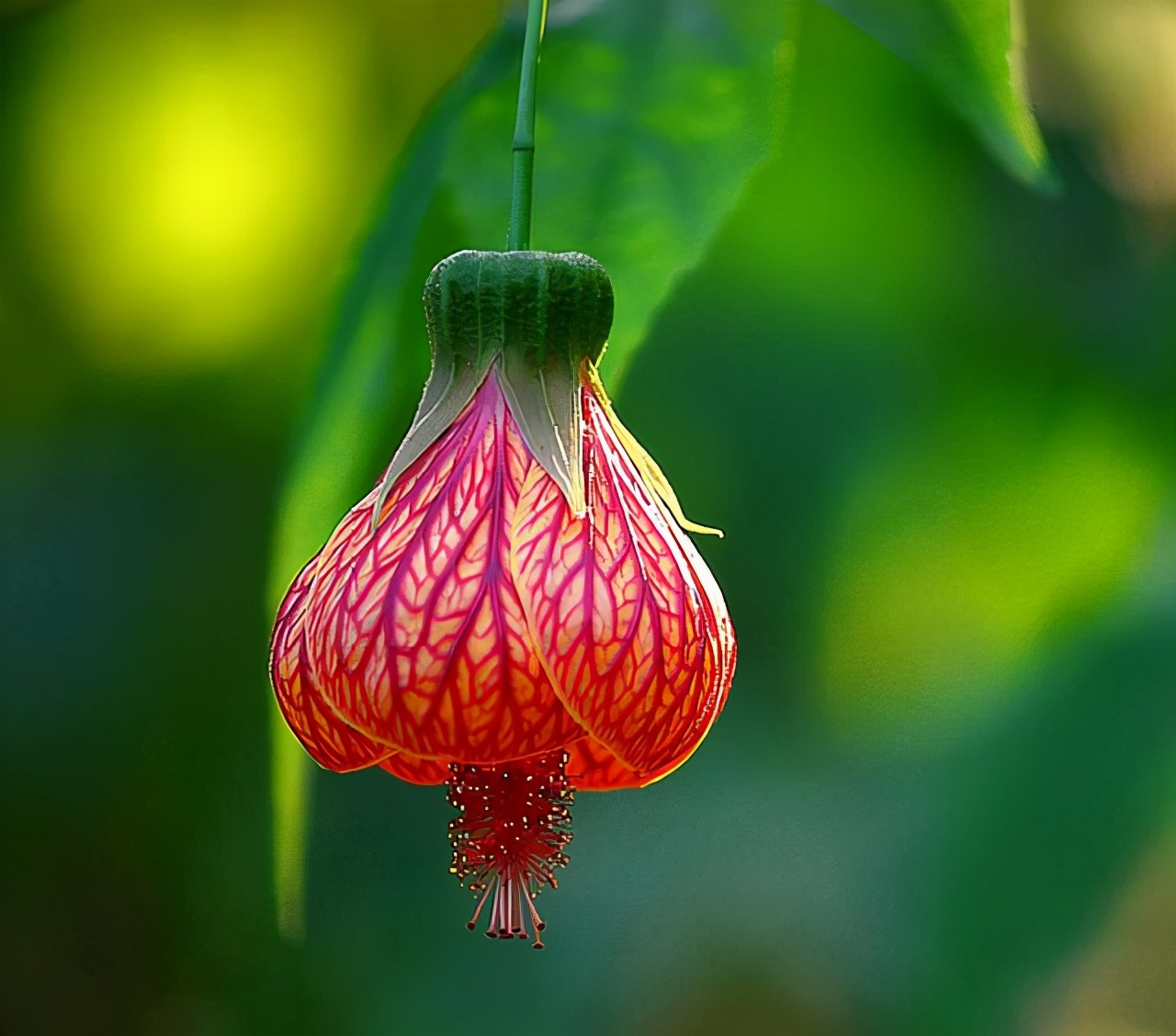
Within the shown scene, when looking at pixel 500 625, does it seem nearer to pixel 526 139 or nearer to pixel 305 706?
pixel 305 706

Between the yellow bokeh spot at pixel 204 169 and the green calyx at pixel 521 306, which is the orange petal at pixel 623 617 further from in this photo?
the yellow bokeh spot at pixel 204 169

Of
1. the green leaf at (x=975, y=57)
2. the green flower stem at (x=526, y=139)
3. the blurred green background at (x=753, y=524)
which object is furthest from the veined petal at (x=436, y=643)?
the blurred green background at (x=753, y=524)

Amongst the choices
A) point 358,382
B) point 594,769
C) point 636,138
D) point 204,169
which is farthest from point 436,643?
point 204,169

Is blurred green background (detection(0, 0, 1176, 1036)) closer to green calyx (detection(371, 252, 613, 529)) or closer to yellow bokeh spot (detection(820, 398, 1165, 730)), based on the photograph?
yellow bokeh spot (detection(820, 398, 1165, 730))

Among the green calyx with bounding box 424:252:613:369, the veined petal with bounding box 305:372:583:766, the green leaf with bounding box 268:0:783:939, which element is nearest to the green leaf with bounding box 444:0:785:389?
the green leaf with bounding box 268:0:783:939

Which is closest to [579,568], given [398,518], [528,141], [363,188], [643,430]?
[398,518]

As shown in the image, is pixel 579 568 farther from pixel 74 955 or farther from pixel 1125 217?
pixel 74 955
